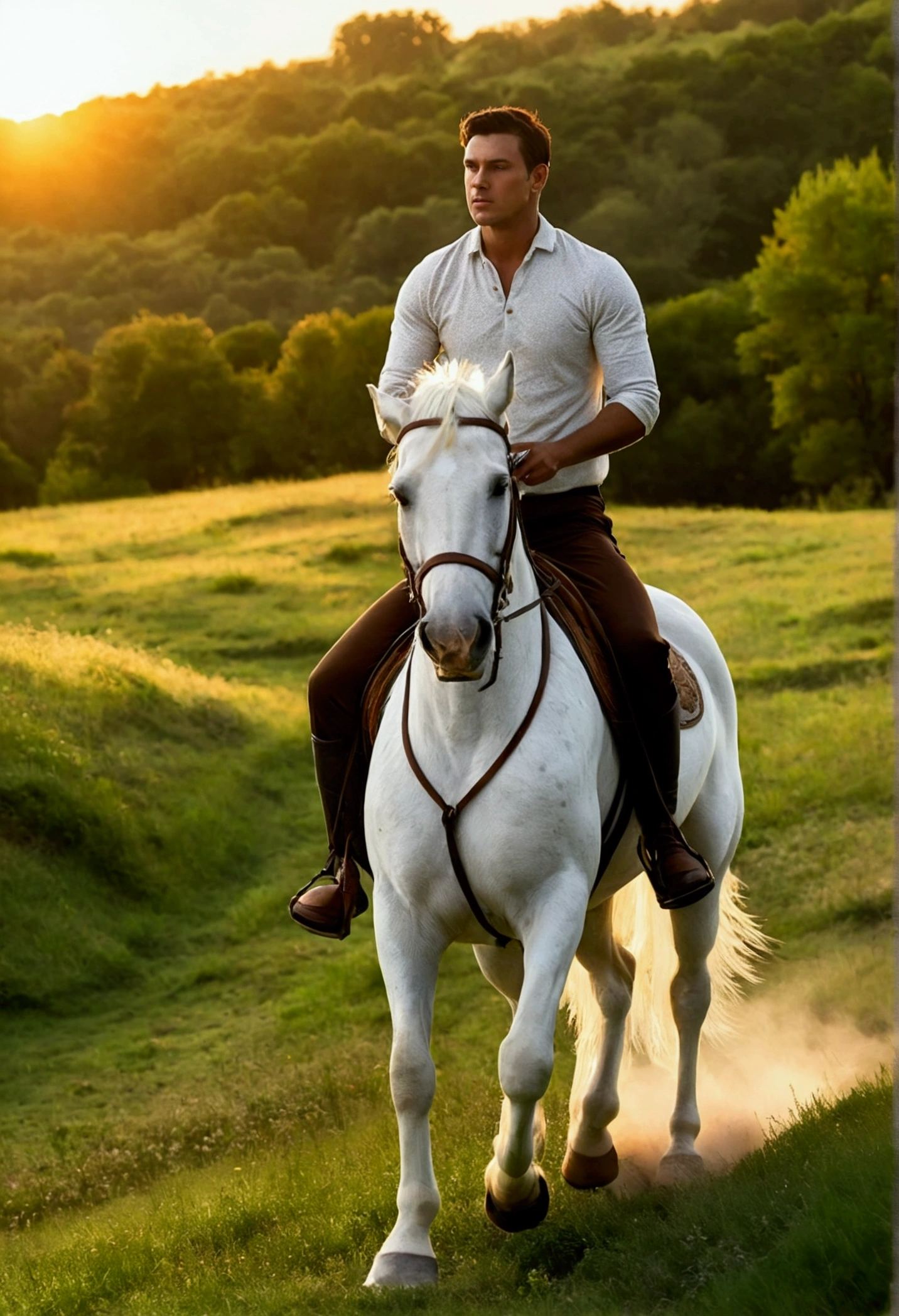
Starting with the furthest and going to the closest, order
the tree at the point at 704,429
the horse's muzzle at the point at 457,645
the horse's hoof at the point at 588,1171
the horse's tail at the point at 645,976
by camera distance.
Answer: the tree at the point at 704,429
the horse's tail at the point at 645,976
the horse's hoof at the point at 588,1171
the horse's muzzle at the point at 457,645

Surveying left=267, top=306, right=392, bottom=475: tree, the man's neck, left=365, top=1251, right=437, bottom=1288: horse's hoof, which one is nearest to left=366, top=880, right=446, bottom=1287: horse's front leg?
left=365, top=1251, right=437, bottom=1288: horse's hoof

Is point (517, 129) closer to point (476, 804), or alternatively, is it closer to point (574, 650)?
point (574, 650)

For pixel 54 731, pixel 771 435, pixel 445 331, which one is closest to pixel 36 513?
pixel 54 731

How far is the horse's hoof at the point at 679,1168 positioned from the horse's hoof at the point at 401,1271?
1538 millimetres

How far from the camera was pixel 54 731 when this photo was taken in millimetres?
15312

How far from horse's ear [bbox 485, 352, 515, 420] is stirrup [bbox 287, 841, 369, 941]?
6.78ft

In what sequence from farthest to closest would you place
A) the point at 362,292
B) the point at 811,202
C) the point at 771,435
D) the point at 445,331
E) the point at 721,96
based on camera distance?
the point at 721,96
the point at 362,292
the point at 771,435
the point at 811,202
the point at 445,331

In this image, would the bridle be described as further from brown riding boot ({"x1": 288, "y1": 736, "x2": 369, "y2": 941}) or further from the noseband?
brown riding boot ({"x1": 288, "y1": 736, "x2": 369, "y2": 941})

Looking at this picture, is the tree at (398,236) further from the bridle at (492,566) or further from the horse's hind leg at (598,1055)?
the bridle at (492,566)

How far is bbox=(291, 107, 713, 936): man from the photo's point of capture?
5680mm

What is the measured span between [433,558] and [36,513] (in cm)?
3891

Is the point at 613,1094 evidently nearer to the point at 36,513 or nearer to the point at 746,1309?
the point at 746,1309

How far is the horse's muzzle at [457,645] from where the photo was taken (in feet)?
13.9

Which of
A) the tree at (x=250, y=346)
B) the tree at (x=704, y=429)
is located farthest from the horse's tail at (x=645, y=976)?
the tree at (x=250, y=346)
